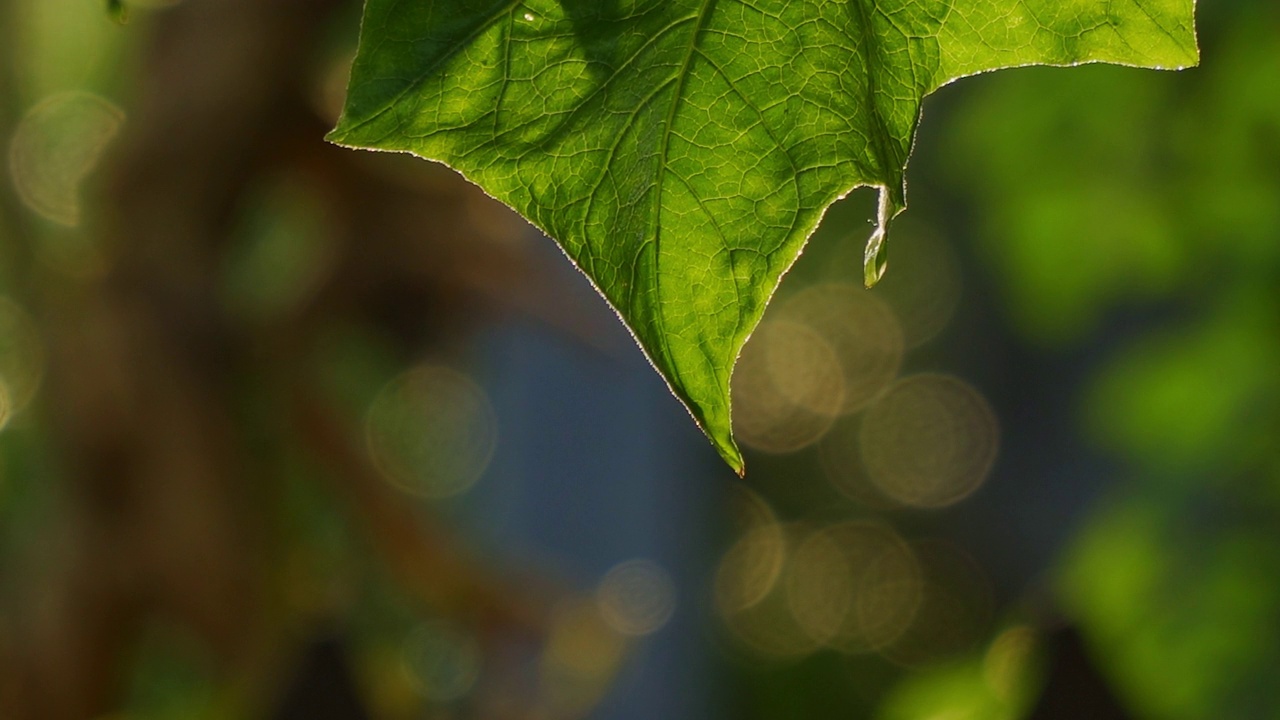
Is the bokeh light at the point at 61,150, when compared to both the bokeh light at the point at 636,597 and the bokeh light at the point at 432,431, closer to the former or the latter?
the bokeh light at the point at 432,431

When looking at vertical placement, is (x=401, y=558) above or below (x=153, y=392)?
below

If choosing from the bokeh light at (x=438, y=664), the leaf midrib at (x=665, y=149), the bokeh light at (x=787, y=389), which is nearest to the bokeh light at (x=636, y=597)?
the bokeh light at (x=438, y=664)

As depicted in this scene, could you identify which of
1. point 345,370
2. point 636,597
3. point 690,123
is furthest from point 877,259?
point 636,597

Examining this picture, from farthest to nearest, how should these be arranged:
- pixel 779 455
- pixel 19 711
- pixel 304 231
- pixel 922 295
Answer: pixel 779 455 < pixel 922 295 < pixel 304 231 < pixel 19 711

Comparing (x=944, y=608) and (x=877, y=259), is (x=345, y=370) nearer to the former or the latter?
(x=877, y=259)

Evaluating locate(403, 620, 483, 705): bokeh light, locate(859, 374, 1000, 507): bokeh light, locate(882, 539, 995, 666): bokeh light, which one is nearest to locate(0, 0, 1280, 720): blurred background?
locate(403, 620, 483, 705): bokeh light

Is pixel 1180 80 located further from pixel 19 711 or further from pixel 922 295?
pixel 922 295

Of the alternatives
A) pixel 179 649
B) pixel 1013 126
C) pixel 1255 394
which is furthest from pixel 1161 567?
pixel 179 649

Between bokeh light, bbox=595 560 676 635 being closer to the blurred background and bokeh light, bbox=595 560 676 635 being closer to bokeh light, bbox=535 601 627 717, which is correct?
bokeh light, bbox=535 601 627 717
